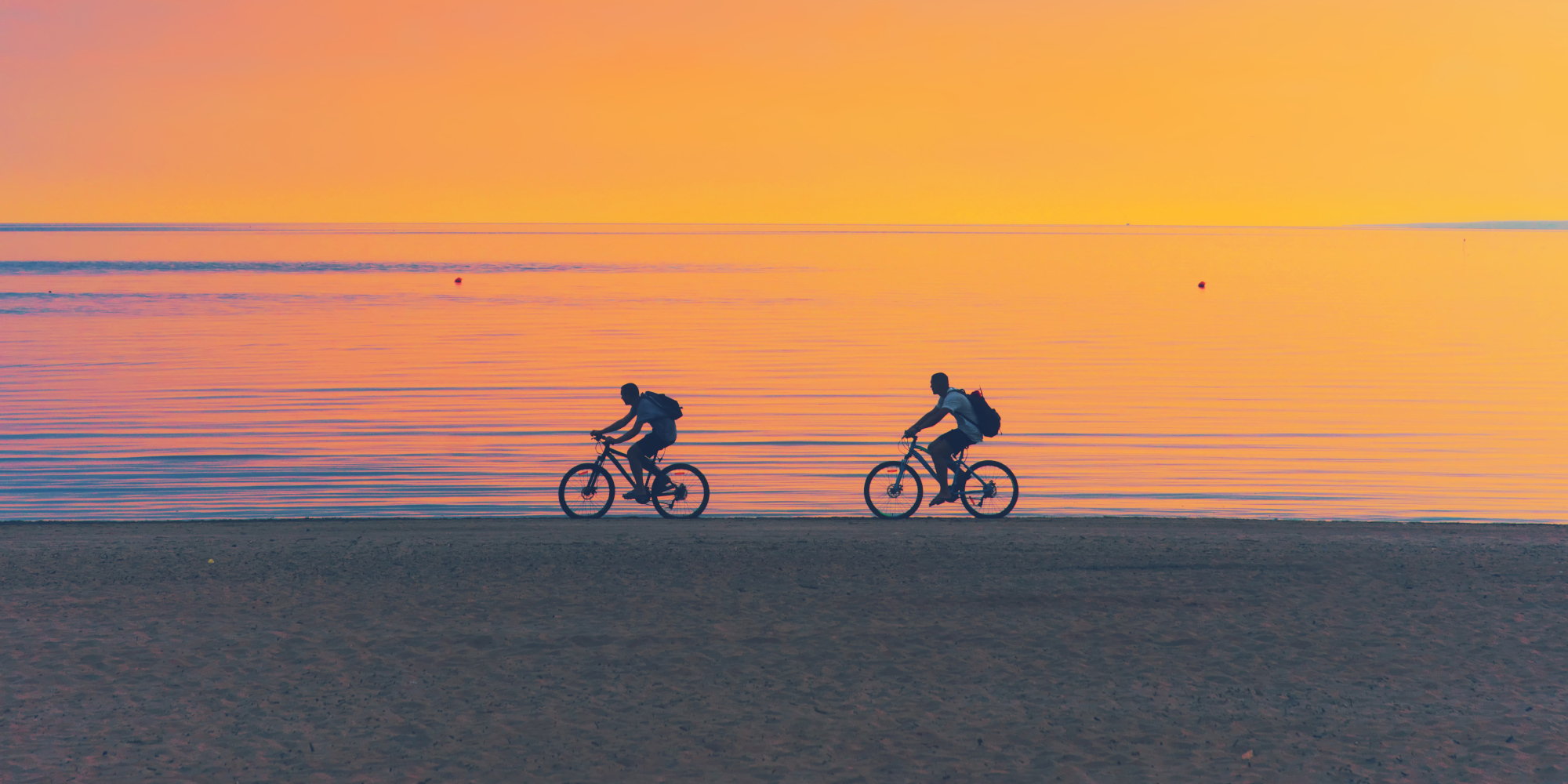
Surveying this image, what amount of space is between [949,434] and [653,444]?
3351mm

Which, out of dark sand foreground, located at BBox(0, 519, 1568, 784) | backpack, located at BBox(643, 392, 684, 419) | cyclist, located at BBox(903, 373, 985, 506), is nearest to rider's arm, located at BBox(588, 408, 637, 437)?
backpack, located at BBox(643, 392, 684, 419)

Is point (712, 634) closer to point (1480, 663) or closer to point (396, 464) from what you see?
point (1480, 663)

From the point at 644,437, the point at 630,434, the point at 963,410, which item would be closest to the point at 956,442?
the point at 963,410

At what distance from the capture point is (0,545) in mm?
13547

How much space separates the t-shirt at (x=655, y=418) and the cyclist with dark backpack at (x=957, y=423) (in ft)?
8.62

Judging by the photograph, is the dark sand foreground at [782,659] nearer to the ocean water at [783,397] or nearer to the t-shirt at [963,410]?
the t-shirt at [963,410]

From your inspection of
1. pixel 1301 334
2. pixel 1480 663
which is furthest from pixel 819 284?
pixel 1480 663

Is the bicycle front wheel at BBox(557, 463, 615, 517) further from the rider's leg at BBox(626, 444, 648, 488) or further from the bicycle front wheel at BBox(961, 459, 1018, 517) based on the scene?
the bicycle front wheel at BBox(961, 459, 1018, 517)

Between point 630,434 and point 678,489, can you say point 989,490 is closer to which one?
point 678,489

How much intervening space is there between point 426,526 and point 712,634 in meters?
6.19

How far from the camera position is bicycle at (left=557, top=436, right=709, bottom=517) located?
1661 cm

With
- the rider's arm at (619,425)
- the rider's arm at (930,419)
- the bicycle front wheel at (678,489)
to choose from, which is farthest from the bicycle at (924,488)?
the rider's arm at (619,425)

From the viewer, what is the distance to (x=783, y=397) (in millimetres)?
33062

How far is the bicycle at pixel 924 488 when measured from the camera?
16594mm
